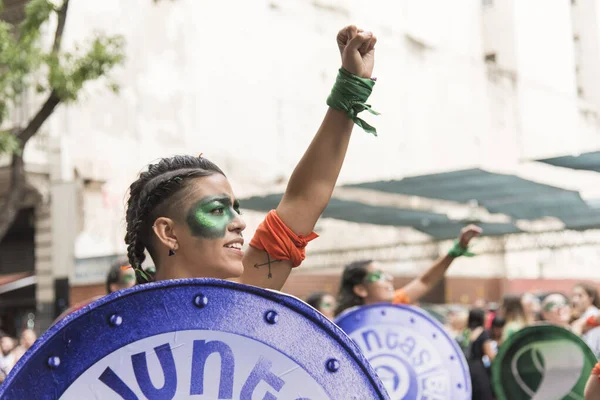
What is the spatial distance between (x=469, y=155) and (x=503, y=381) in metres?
28.9

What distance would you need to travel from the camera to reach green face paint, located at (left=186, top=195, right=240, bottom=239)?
6.31ft

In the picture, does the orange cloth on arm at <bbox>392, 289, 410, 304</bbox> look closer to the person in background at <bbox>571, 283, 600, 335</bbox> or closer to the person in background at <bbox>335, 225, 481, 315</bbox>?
the person in background at <bbox>335, 225, 481, 315</bbox>

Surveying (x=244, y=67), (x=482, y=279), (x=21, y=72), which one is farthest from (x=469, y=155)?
(x=21, y=72)

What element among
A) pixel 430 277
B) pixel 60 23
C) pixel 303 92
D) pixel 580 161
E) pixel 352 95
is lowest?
pixel 430 277

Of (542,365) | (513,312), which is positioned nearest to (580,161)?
(513,312)

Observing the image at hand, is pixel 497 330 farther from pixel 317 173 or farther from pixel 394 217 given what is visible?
pixel 394 217

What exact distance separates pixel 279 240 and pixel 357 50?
46 cm

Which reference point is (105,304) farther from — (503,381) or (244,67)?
(244,67)

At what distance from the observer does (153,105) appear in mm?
22219

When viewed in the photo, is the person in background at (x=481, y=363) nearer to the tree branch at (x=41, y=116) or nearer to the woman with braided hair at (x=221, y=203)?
the woman with braided hair at (x=221, y=203)

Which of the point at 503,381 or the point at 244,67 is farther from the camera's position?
the point at 244,67

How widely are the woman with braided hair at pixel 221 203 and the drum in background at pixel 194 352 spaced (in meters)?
0.41

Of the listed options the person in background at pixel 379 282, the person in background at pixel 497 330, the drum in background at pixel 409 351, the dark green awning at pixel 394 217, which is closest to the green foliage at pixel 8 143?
the person in background at pixel 497 330

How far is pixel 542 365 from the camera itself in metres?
5.53
